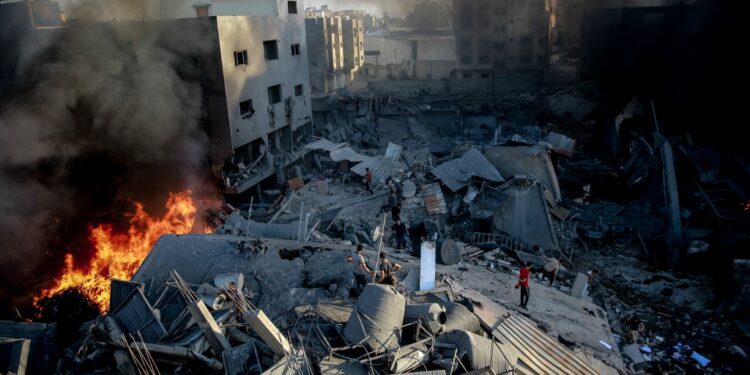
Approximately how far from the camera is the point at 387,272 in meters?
8.79

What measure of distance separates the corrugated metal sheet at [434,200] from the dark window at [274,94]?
8.95 meters

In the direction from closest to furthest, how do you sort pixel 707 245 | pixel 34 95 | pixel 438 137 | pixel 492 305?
pixel 492 305, pixel 707 245, pixel 34 95, pixel 438 137

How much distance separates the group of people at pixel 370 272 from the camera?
852 cm

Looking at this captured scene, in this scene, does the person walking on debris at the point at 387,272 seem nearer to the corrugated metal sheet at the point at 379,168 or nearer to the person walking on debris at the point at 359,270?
the person walking on debris at the point at 359,270

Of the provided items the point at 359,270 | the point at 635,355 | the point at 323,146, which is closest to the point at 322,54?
the point at 323,146

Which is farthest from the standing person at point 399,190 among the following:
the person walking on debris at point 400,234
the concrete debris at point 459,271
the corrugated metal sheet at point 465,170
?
the person walking on debris at point 400,234

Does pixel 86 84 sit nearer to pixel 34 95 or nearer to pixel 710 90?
pixel 34 95

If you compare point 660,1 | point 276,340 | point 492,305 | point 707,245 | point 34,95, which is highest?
point 660,1

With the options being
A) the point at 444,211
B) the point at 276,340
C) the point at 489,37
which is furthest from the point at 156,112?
the point at 489,37

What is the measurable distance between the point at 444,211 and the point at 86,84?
12219 mm

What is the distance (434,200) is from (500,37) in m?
29.2

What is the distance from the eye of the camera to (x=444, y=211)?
15555 mm

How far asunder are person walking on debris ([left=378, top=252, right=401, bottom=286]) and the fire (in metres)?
7.32

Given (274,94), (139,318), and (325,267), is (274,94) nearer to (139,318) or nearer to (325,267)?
(325,267)
